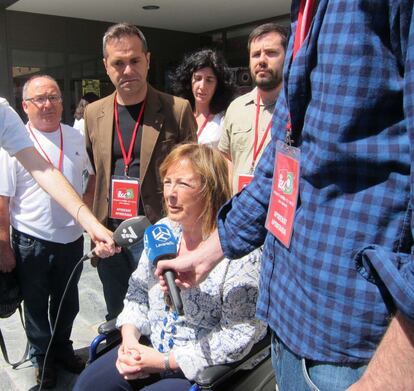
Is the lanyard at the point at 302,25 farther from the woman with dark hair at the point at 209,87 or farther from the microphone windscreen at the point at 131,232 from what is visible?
the woman with dark hair at the point at 209,87

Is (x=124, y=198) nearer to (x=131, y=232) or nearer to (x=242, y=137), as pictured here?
(x=131, y=232)

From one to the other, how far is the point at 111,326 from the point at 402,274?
1653 mm

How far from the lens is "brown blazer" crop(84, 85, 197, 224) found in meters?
2.79

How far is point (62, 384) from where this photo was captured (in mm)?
2982

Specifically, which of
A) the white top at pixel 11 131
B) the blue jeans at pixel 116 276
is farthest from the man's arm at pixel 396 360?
the blue jeans at pixel 116 276

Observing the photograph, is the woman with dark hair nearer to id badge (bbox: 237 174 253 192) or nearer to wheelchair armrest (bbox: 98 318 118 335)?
id badge (bbox: 237 174 253 192)

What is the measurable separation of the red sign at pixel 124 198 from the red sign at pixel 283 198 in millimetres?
1708

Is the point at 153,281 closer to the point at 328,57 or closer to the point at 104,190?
the point at 104,190

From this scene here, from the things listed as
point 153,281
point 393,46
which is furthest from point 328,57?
point 153,281

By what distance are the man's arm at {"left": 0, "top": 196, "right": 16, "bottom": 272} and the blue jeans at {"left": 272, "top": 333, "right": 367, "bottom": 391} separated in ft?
7.01

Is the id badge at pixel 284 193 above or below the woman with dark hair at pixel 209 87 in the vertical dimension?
below

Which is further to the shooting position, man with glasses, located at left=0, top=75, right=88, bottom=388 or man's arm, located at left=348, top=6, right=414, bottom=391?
man with glasses, located at left=0, top=75, right=88, bottom=388

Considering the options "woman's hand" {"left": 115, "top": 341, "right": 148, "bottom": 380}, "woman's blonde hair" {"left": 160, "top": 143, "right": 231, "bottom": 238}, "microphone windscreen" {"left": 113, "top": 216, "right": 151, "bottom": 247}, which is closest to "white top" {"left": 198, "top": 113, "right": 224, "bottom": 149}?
"woman's blonde hair" {"left": 160, "top": 143, "right": 231, "bottom": 238}

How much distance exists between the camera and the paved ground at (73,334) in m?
2.95
